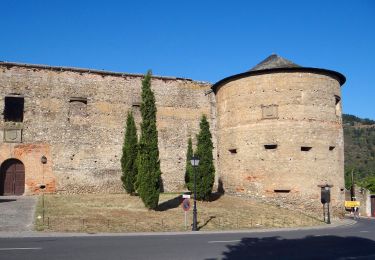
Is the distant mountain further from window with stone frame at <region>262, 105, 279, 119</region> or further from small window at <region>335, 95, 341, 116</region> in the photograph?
window with stone frame at <region>262, 105, 279, 119</region>

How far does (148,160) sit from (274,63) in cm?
1150

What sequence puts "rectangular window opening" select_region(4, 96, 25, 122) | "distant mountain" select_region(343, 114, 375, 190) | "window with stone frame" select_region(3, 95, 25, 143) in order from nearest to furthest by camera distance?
"window with stone frame" select_region(3, 95, 25, 143)
"rectangular window opening" select_region(4, 96, 25, 122)
"distant mountain" select_region(343, 114, 375, 190)

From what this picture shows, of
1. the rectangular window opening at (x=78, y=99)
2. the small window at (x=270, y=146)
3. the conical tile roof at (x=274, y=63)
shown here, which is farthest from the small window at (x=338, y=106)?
the rectangular window opening at (x=78, y=99)

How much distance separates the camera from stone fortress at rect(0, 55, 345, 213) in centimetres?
2455

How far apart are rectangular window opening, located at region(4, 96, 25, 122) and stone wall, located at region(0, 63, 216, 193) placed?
1.92 meters

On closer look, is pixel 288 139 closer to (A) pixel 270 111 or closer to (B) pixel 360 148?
(A) pixel 270 111

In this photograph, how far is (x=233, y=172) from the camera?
26.3 metres

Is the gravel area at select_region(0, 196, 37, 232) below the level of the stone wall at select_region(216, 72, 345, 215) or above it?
below

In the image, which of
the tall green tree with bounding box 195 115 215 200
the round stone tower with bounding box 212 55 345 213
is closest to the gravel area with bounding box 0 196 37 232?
the tall green tree with bounding box 195 115 215 200

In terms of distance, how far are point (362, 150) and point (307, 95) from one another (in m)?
68.2

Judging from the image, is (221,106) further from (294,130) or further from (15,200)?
(15,200)

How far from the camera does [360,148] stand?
8656cm

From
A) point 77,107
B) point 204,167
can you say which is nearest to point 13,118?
point 77,107

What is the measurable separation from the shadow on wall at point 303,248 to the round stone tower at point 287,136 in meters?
9.46
